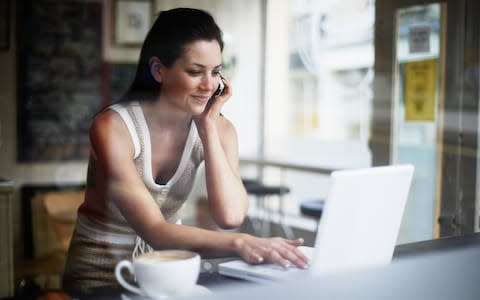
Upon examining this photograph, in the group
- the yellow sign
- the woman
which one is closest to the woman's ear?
the woman

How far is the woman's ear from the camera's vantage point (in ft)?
5.13

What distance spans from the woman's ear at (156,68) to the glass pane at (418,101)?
1408mm

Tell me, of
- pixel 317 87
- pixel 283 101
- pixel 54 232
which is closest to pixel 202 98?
pixel 54 232

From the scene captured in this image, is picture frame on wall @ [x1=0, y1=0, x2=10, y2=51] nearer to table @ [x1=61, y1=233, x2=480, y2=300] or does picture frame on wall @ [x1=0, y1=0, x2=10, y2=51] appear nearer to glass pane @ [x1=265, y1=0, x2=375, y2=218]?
glass pane @ [x1=265, y1=0, x2=375, y2=218]

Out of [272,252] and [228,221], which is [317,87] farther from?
[272,252]

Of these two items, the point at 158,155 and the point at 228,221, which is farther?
the point at 228,221

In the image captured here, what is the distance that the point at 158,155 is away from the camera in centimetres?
153

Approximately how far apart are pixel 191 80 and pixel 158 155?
0.20m

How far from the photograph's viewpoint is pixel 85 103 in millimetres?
3559

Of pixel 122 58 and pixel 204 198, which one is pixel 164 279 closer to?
pixel 204 198

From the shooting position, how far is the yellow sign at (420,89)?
8.85 feet

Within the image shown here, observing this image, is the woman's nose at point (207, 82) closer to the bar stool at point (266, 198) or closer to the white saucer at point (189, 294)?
the white saucer at point (189, 294)

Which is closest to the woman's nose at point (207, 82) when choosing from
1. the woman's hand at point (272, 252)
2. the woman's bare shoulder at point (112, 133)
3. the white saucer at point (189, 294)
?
the woman's bare shoulder at point (112, 133)

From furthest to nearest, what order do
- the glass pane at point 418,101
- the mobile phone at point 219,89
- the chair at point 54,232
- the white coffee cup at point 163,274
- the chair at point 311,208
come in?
the chair at point 311,208 < the glass pane at point 418,101 < the chair at point 54,232 < the mobile phone at point 219,89 < the white coffee cup at point 163,274
